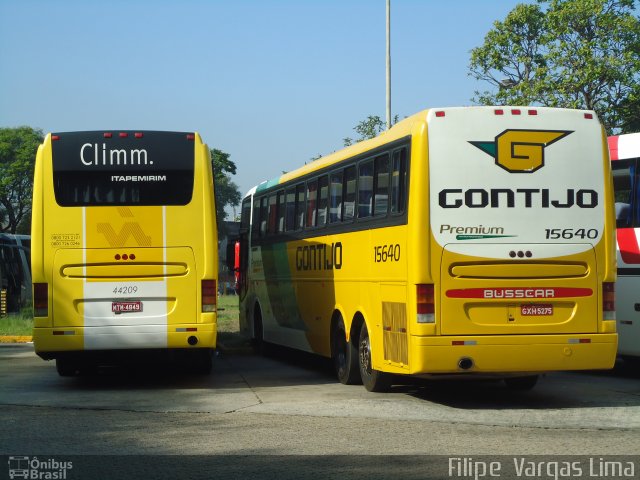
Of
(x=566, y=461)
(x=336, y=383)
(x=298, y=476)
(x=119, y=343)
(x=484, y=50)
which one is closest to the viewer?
(x=298, y=476)

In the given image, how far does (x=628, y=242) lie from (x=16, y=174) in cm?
6353

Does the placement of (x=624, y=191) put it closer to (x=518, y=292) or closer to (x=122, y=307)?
(x=518, y=292)

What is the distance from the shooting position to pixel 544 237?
12438mm

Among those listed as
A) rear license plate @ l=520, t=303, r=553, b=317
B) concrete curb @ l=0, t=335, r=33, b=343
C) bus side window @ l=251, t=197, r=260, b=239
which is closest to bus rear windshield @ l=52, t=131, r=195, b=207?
rear license plate @ l=520, t=303, r=553, b=317

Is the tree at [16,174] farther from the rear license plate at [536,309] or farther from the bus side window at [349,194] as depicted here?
the rear license plate at [536,309]

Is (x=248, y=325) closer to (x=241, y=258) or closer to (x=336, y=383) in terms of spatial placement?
(x=241, y=258)

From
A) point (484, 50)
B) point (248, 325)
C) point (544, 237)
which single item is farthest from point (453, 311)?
point (484, 50)

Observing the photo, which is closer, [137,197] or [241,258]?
[137,197]

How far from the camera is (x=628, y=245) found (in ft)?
51.7

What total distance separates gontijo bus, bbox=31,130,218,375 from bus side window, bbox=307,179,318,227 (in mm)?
2718

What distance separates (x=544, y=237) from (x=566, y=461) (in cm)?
400

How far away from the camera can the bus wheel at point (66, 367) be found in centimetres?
1595

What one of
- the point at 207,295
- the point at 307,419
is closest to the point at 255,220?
the point at 207,295

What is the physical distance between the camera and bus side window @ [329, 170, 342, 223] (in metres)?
15.8
